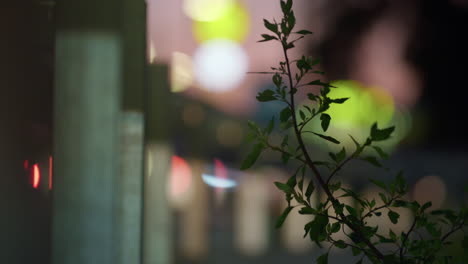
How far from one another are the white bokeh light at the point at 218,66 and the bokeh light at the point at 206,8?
0.45 feet

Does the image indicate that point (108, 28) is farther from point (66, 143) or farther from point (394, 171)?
point (394, 171)

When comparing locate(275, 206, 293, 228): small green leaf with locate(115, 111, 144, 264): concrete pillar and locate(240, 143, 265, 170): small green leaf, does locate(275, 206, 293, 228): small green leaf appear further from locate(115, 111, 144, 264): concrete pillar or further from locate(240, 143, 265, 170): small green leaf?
locate(115, 111, 144, 264): concrete pillar

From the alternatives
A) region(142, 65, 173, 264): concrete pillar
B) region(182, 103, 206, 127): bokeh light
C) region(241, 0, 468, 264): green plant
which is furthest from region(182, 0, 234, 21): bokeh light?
region(241, 0, 468, 264): green plant

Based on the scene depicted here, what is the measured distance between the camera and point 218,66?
3.61m

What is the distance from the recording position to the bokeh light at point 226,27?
361 centimetres

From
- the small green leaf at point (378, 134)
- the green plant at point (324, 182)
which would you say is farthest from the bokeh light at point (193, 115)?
the small green leaf at point (378, 134)

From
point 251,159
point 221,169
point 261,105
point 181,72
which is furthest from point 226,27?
point 251,159

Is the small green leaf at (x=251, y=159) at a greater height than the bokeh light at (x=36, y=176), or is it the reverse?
the small green leaf at (x=251, y=159)

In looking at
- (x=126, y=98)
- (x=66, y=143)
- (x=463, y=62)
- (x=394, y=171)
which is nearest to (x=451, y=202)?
(x=394, y=171)

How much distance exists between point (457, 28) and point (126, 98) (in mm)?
1724

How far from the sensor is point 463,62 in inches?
146

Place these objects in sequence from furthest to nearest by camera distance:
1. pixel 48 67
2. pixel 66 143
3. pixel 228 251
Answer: pixel 228 251, pixel 66 143, pixel 48 67

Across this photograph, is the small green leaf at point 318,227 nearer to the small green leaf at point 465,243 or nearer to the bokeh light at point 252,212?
the small green leaf at point 465,243

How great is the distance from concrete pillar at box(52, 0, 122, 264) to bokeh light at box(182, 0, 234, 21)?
367mm
